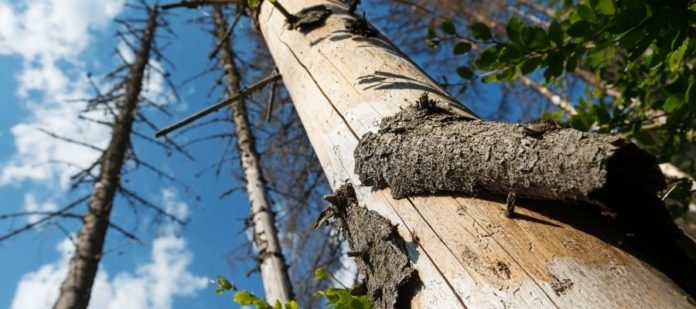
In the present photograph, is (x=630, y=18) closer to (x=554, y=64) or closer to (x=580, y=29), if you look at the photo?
(x=580, y=29)

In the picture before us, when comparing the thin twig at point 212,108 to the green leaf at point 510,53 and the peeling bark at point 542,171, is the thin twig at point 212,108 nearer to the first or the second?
the green leaf at point 510,53

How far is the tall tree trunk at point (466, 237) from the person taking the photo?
2.18 ft

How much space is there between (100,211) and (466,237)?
517 cm

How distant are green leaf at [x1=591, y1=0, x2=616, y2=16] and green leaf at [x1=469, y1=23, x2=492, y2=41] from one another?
405 mm

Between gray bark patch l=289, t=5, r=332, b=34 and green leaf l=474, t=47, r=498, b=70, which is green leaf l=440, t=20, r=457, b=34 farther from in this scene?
gray bark patch l=289, t=5, r=332, b=34

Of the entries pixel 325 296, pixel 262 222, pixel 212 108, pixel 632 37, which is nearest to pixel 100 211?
pixel 262 222

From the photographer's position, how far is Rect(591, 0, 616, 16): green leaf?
140cm

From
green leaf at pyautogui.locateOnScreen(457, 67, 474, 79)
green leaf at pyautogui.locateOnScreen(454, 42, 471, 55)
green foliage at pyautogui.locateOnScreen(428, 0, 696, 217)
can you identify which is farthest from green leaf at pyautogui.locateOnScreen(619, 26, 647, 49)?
green leaf at pyautogui.locateOnScreen(457, 67, 474, 79)

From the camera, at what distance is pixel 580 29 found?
1463 millimetres

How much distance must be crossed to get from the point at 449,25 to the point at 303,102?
28.8 inches

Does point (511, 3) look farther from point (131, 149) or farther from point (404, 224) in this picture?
point (404, 224)

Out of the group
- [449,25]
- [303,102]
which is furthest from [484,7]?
[303,102]

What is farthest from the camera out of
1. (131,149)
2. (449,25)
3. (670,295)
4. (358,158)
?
(131,149)

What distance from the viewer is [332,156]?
1236mm
